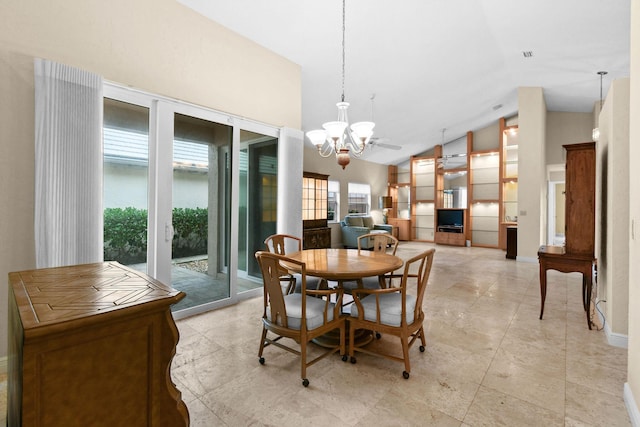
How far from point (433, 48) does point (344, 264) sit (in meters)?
3.98

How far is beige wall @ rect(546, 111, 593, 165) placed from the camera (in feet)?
25.7

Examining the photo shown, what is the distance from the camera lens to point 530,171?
6953 millimetres

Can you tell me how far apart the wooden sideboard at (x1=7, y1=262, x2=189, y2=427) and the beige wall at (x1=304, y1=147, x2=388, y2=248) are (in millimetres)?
7097

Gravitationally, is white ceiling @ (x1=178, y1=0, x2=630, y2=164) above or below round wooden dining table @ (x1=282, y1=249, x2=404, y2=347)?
above

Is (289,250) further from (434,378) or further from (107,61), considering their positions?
(107,61)

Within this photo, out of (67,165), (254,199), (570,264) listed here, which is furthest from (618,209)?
(67,165)

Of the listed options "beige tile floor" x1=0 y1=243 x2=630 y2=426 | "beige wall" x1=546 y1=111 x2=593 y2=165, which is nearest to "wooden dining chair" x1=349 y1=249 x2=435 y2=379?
"beige tile floor" x1=0 y1=243 x2=630 y2=426

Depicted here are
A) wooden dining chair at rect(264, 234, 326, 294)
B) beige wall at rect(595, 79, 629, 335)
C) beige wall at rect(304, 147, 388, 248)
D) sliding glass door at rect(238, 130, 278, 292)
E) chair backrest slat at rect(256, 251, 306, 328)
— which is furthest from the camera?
beige wall at rect(304, 147, 388, 248)

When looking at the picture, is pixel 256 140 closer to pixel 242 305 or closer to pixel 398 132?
pixel 242 305

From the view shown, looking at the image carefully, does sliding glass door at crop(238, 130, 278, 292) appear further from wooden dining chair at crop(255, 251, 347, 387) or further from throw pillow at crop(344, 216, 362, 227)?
throw pillow at crop(344, 216, 362, 227)

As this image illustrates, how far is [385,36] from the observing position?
4.26 metres

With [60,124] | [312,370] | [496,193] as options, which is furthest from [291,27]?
[496,193]

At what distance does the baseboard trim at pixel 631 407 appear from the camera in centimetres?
171

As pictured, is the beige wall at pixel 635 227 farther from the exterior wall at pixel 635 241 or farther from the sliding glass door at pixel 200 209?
the sliding glass door at pixel 200 209
